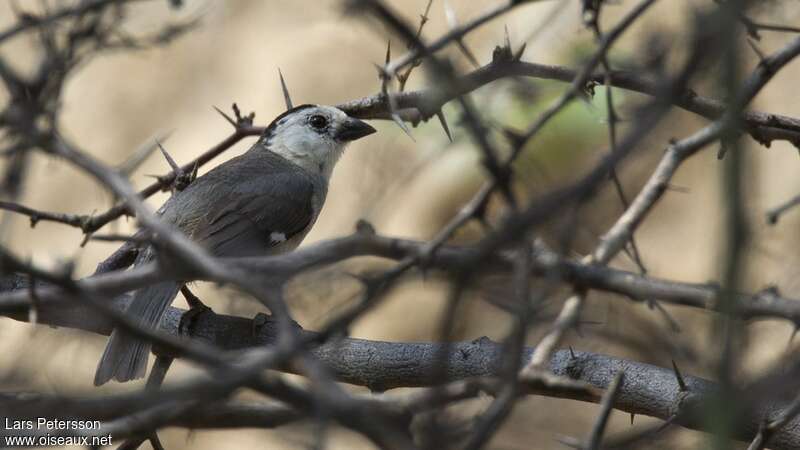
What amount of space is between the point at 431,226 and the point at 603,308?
7.17 metres

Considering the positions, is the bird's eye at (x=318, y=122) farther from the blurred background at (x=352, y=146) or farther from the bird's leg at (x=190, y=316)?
the bird's leg at (x=190, y=316)

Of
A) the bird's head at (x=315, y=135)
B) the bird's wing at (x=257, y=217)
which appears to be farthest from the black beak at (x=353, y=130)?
the bird's wing at (x=257, y=217)

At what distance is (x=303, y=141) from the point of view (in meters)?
6.81

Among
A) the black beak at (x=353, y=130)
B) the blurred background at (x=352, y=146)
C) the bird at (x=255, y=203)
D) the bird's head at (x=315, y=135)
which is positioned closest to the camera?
the bird at (x=255, y=203)

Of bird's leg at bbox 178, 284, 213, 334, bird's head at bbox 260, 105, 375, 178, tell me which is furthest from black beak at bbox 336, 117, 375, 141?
bird's leg at bbox 178, 284, 213, 334

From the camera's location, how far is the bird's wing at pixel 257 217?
5299 millimetres

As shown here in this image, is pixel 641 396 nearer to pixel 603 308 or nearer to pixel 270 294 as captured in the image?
pixel 603 308

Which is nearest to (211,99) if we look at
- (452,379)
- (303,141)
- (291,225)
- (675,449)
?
(303,141)

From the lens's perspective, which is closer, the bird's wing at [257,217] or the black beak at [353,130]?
the bird's wing at [257,217]

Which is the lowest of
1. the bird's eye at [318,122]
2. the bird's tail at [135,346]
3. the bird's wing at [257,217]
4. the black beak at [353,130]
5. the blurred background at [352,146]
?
the bird's tail at [135,346]

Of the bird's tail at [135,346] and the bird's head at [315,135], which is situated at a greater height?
the bird's head at [315,135]

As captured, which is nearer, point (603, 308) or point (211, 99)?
point (603, 308)

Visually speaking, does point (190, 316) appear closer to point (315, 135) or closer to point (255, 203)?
point (255, 203)

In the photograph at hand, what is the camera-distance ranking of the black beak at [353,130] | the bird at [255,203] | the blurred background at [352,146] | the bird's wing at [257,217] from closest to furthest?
the bird at [255,203] → the bird's wing at [257,217] → the black beak at [353,130] → the blurred background at [352,146]
